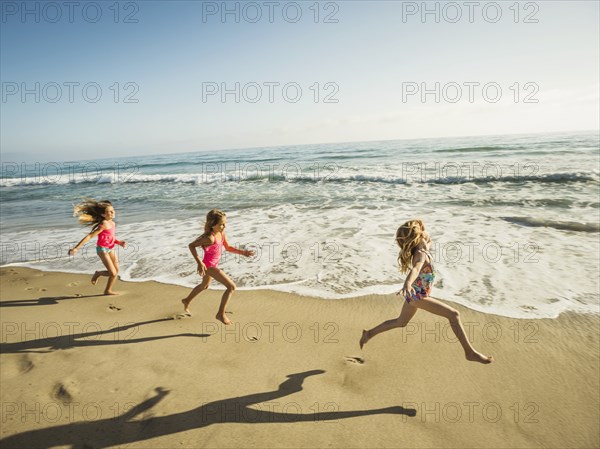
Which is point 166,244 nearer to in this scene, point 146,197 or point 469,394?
point 469,394

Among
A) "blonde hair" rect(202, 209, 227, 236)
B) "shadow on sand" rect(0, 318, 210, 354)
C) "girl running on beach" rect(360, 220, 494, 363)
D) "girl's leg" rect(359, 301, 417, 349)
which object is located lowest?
"shadow on sand" rect(0, 318, 210, 354)

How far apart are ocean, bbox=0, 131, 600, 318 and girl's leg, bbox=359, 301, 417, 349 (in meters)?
1.42

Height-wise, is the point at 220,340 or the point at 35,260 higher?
the point at 35,260

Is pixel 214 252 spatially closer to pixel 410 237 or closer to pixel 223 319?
pixel 223 319

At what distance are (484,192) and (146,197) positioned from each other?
50.1 feet

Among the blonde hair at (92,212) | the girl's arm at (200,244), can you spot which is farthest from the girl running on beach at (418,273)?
the blonde hair at (92,212)

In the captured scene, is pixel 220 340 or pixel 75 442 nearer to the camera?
pixel 75 442

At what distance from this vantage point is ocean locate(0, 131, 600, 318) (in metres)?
5.16

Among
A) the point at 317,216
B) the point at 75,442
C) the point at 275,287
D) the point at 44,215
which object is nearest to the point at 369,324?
the point at 275,287

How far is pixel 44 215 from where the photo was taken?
12391mm

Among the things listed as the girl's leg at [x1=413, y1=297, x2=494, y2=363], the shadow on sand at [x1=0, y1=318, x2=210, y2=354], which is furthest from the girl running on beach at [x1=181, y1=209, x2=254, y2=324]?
the girl's leg at [x1=413, y1=297, x2=494, y2=363]

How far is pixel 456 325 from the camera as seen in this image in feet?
10.3

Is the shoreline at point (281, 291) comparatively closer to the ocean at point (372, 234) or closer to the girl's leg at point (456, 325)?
the ocean at point (372, 234)

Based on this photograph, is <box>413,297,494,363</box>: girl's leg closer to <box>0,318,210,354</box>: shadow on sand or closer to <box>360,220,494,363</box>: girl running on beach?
<box>360,220,494,363</box>: girl running on beach
